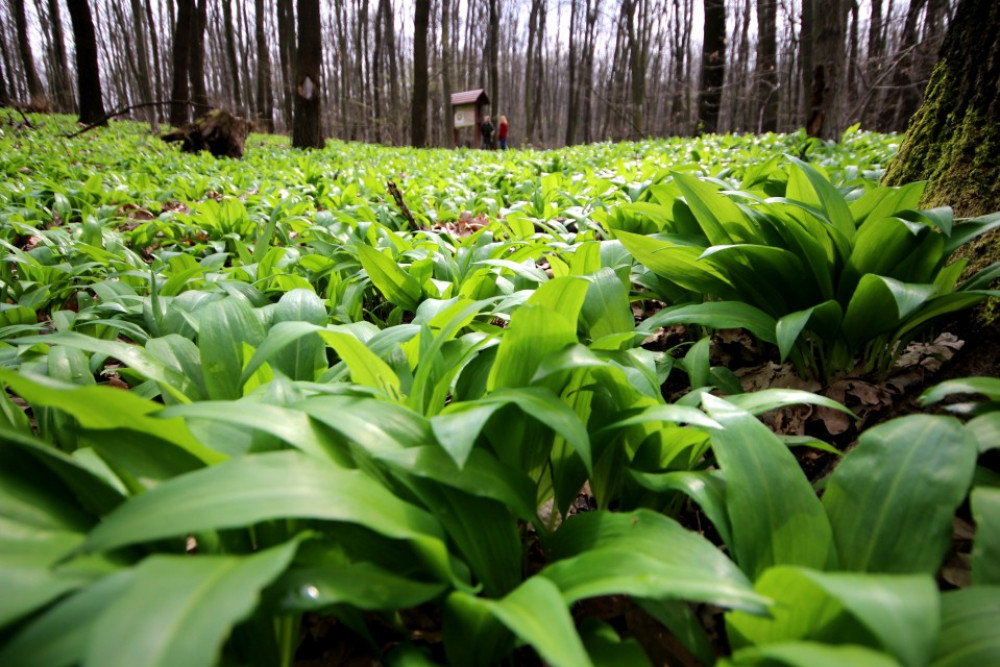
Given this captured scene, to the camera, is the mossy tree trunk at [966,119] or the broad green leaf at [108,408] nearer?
the broad green leaf at [108,408]

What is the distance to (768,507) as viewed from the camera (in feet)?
2.52

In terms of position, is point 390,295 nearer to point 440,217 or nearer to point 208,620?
point 208,620

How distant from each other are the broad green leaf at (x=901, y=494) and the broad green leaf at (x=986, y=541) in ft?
0.07

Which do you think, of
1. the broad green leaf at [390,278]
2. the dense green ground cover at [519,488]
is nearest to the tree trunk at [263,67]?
the broad green leaf at [390,278]

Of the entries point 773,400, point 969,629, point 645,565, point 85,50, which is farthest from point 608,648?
point 85,50

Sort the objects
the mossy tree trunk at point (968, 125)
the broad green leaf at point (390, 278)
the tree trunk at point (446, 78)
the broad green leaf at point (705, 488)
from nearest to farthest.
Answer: the broad green leaf at point (705, 488) → the mossy tree trunk at point (968, 125) → the broad green leaf at point (390, 278) → the tree trunk at point (446, 78)

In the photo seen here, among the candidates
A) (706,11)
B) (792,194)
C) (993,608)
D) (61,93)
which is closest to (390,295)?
(792,194)

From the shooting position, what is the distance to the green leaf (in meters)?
0.43

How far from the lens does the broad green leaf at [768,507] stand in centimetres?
73

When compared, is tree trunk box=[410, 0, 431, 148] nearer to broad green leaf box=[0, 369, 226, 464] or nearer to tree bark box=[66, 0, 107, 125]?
tree bark box=[66, 0, 107, 125]

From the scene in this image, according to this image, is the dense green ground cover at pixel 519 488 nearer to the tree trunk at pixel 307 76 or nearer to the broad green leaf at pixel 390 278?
the broad green leaf at pixel 390 278

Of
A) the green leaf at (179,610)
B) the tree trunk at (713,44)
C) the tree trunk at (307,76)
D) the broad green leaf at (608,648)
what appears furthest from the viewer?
the tree trunk at (713,44)

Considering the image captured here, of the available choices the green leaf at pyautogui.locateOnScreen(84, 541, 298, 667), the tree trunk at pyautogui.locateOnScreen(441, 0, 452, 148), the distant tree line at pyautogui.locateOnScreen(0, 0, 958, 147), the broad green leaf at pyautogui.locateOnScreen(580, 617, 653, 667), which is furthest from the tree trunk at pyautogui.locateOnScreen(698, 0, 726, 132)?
the tree trunk at pyautogui.locateOnScreen(441, 0, 452, 148)

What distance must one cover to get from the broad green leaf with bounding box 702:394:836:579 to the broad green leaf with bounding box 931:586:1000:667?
0.14 meters
